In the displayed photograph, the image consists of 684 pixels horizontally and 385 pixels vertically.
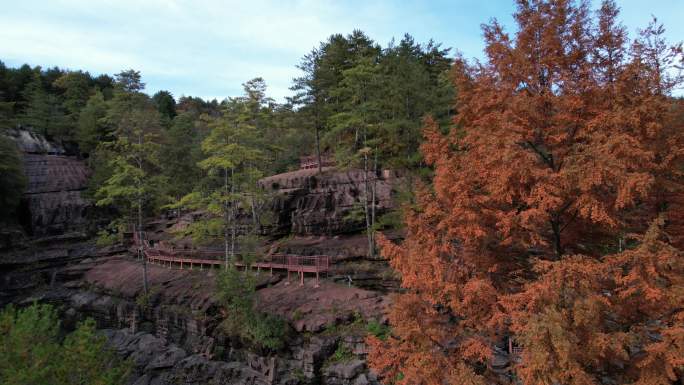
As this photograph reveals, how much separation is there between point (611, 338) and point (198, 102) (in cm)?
8229

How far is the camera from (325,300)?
1825 centimetres

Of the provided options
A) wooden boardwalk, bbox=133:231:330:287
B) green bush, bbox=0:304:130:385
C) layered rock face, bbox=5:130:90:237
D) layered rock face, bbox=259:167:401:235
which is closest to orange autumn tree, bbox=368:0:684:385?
green bush, bbox=0:304:130:385

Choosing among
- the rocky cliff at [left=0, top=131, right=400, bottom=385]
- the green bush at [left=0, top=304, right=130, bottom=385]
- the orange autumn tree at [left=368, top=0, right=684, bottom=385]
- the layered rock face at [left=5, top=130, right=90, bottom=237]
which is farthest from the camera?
the layered rock face at [left=5, top=130, right=90, bottom=237]

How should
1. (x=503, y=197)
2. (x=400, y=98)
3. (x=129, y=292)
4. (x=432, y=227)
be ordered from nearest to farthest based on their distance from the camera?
(x=503, y=197) → (x=432, y=227) → (x=400, y=98) → (x=129, y=292)

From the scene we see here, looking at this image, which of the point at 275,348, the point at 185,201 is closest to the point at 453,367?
the point at 275,348

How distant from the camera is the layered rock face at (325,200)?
2550 centimetres

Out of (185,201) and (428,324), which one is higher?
(185,201)

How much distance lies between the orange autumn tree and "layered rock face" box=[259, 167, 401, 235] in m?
15.9

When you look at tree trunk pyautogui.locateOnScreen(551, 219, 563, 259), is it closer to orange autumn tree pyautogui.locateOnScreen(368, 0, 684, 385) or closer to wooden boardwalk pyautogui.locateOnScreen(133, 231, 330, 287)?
orange autumn tree pyautogui.locateOnScreen(368, 0, 684, 385)

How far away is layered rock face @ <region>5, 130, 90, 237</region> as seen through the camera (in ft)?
126

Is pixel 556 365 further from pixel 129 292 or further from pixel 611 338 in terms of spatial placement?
pixel 129 292

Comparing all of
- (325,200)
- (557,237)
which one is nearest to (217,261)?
(325,200)

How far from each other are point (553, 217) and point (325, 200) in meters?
20.0

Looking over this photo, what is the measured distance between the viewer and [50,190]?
41.0 meters
